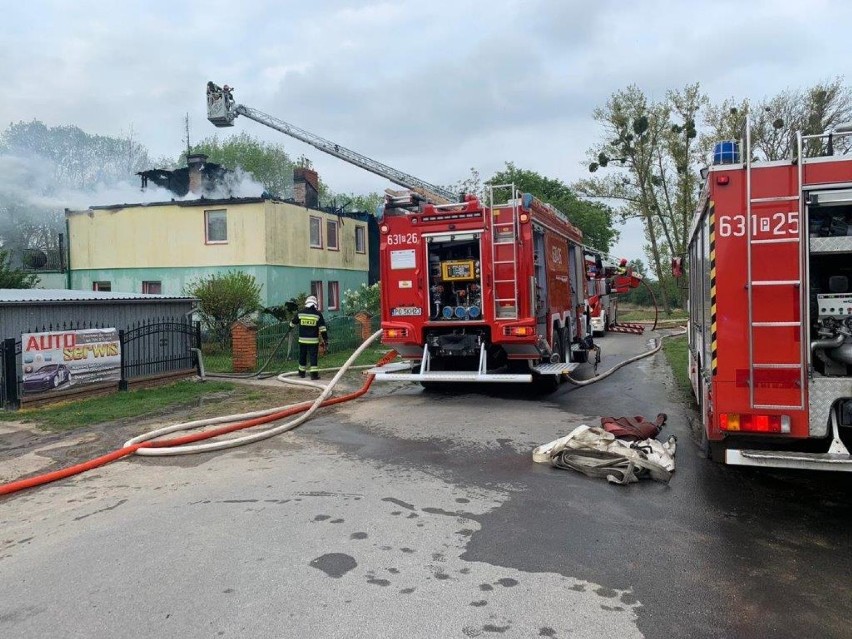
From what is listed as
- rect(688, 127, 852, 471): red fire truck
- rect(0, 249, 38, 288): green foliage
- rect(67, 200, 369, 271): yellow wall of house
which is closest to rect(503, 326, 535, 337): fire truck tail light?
rect(688, 127, 852, 471): red fire truck

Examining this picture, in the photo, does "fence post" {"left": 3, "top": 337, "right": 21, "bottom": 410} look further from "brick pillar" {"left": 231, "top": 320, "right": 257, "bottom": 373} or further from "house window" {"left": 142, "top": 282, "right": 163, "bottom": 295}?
"house window" {"left": 142, "top": 282, "right": 163, "bottom": 295}

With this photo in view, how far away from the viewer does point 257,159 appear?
56.4m

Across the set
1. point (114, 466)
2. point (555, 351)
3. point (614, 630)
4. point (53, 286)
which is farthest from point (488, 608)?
point (53, 286)

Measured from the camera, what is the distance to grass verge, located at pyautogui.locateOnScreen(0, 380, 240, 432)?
880 centimetres

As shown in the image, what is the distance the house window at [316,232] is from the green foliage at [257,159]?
32.1 meters

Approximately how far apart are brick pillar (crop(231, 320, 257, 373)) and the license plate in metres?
5.08

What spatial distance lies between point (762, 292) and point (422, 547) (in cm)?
298

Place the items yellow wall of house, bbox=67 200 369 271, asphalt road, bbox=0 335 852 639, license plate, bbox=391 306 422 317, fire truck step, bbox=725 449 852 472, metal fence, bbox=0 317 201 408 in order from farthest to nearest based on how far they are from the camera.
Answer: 1. yellow wall of house, bbox=67 200 369 271
2. license plate, bbox=391 306 422 317
3. metal fence, bbox=0 317 201 408
4. fire truck step, bbox=725 449 852 472
5. asphalt road, bbox=0 335 852 639

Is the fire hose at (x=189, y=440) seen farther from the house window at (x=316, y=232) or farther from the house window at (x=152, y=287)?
the house window at (x=152, y=287)

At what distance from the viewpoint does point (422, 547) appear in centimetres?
428

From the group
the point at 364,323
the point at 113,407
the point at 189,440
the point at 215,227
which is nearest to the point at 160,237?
the point at 215,227

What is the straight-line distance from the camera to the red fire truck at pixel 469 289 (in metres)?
9.40

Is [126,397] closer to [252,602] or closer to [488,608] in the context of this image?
[252,602]

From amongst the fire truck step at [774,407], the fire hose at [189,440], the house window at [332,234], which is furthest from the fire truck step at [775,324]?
the house window at [332,234]
